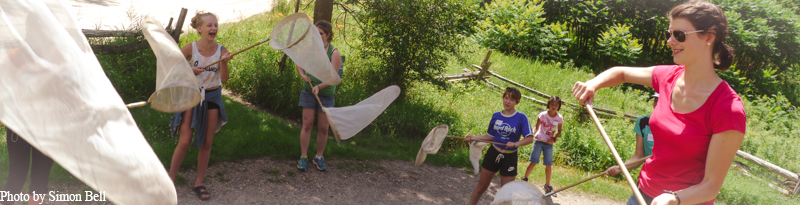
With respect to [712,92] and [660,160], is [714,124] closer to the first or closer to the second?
[712,92]

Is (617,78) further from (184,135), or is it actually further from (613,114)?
(613,114)

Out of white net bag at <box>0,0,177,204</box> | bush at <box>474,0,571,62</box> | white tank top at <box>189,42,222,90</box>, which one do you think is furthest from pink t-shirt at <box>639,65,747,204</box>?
bush at <box>474,0,571,62</box>

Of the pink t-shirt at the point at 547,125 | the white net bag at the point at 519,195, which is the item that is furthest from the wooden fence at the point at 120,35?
the white net bag at the point at 519,195

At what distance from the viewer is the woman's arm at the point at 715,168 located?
1.94m

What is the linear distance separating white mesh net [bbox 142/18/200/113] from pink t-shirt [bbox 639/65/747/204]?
9.08ft

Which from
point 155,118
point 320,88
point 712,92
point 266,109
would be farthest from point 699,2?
point 266,109

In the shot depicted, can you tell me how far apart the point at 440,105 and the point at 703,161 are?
784cm

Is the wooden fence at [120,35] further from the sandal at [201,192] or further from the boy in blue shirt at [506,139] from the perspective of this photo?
the boy in blue shirt at [506,139]

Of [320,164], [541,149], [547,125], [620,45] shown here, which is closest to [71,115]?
[320,164]

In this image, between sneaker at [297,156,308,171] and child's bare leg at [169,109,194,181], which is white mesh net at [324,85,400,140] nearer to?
sneaker at [297,156,308,171]

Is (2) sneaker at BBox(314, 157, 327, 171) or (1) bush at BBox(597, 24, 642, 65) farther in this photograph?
(1) bush at BBox(597, 24, 642, 65)

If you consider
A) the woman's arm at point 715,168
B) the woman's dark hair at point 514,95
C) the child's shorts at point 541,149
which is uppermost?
the woman's arm at point 715,168

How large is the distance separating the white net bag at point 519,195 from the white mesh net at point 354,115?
244 centimetres

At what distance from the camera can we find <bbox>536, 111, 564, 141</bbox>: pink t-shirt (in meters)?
6.18
